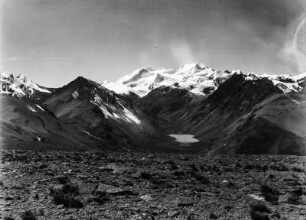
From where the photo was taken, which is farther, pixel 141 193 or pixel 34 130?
pixel 34 130

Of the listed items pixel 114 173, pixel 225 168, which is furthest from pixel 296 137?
pixel 114 173

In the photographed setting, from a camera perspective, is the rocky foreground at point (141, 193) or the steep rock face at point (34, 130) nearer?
the rocky foreground at point (141, 193)

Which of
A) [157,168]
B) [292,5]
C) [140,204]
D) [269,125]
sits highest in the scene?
[269,125]

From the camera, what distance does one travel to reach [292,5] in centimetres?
3338

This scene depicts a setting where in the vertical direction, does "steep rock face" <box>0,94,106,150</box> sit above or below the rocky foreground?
above

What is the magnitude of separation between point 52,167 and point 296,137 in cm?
13289

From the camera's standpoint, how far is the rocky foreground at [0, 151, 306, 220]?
2404 centimetres

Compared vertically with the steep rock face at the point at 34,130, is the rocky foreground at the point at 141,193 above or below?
below

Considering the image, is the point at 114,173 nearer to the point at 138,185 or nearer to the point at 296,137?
the point at 138,185

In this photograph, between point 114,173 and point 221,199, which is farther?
point 114,173

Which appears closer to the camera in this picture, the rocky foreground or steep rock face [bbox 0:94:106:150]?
the rocky foreground

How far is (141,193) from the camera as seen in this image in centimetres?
2867

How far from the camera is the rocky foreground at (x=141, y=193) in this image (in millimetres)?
24042

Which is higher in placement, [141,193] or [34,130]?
[34,130]
